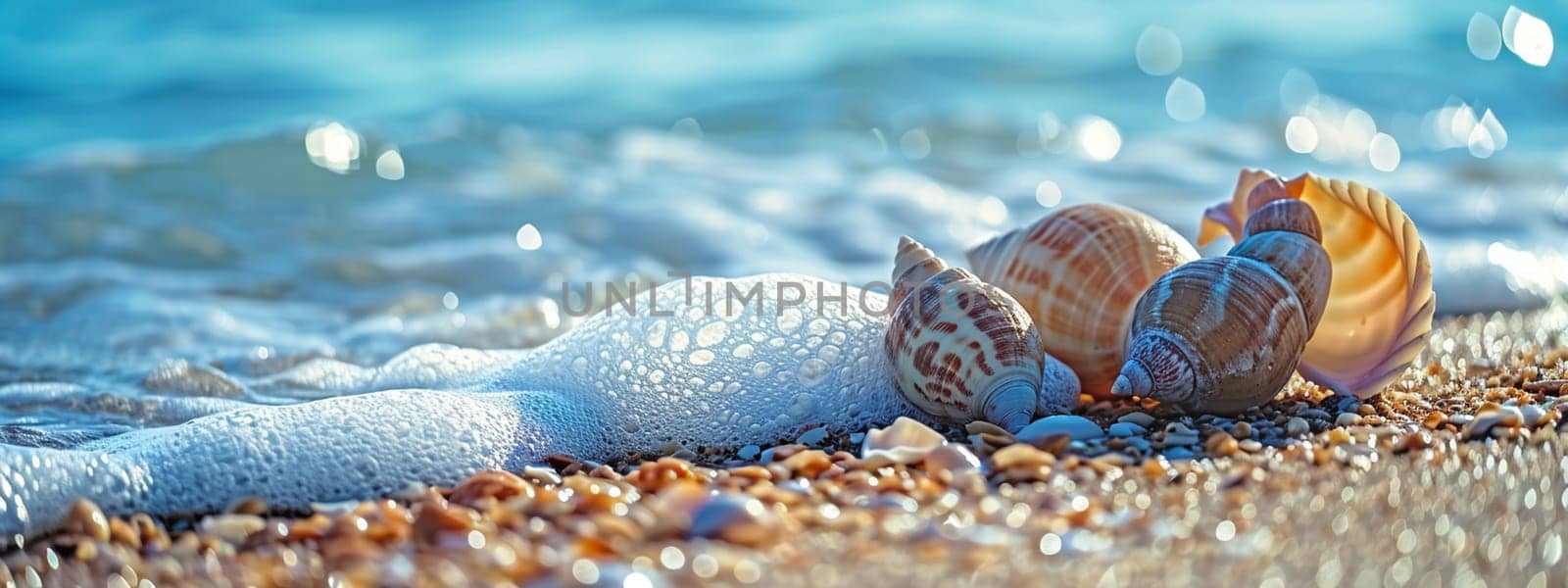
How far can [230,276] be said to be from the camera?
5062mm

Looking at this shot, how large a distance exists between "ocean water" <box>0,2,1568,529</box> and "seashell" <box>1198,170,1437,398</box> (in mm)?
2085

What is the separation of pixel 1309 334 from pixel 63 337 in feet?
12.7

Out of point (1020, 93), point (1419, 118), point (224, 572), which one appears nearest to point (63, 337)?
point (224, 572)

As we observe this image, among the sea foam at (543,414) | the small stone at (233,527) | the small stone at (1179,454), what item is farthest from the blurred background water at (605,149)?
the small stone at (1179,454)

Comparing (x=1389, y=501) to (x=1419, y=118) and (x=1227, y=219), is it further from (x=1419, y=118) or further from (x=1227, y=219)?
(x=1419, y=118)

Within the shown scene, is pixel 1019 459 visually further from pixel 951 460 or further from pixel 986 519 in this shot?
pixel 986 519

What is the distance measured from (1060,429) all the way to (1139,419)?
0.21 metres

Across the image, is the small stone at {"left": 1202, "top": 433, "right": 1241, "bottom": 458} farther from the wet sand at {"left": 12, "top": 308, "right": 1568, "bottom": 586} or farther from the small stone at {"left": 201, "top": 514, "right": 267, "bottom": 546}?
the small stone at {"left": 201, "top": 514, "right": 267, "bottom": 546}

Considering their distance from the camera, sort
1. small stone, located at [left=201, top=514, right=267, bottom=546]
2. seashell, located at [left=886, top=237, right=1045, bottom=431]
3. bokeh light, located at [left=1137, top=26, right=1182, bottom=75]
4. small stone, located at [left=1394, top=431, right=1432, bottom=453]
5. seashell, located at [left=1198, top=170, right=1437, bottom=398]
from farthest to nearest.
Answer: bokeh light, located at [left=1137, top=26, right=1182, bottom=75], seashell, located at [left=1198, top=170, right=1437, bottom=398], seashell, located at [left=886, top=237, right=1045, bottom=431], small stone, located at [left=1394, top=431, right=1432, bottom=453], small stone, located at [left=201, top=514, right=267, bottom=546]

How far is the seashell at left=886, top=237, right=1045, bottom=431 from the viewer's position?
7.80 ft

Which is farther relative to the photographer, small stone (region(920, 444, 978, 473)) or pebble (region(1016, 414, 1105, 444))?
pebble (region(1016, 414, 1105, 444))

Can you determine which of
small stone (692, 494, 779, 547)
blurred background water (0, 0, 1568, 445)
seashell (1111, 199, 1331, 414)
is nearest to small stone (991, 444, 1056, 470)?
seashell (1111, 199, 1331, 414)

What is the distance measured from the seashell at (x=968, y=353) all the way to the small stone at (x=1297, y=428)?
46 centimetres

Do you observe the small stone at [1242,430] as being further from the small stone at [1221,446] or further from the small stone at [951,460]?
the small stone at [951,460]
